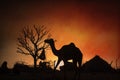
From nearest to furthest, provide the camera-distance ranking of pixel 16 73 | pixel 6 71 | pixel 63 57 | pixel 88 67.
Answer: pixel 63 57 → pixel 16 73 → pixel 6 71 → pixel 88 67

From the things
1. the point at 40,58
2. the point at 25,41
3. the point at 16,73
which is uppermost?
the point at 25,41

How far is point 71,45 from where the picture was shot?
82.9 ft

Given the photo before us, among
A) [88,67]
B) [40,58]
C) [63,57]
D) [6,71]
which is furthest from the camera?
[88,67]

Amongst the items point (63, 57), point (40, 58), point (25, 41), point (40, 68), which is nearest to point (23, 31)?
point (25, 41)

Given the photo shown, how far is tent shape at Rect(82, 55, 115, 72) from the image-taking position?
51912 mm

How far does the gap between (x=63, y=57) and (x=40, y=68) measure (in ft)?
56.7

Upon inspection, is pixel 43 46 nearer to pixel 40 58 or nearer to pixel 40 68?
pixel 40 58

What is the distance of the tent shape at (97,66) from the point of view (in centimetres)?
5191

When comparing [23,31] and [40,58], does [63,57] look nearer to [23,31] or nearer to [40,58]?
[40,58]

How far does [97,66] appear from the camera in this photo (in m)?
52.9

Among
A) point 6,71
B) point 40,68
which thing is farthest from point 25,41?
point 6,71

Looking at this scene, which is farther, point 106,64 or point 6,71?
point 106,64

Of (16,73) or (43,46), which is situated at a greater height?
(43,46)

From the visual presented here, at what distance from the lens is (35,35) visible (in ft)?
167
